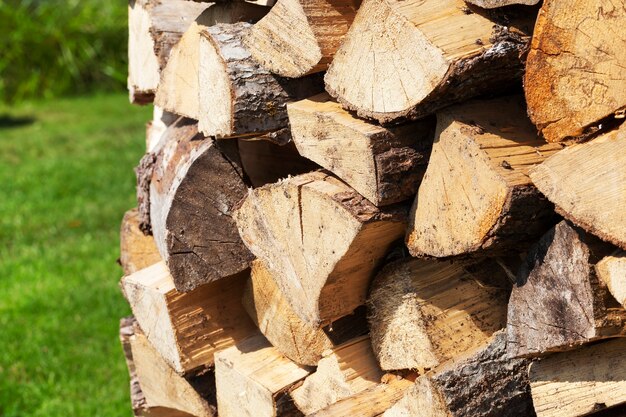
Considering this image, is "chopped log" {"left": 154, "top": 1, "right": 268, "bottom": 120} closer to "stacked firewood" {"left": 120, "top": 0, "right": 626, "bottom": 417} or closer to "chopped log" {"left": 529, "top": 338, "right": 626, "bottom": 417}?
"stacked firewood" {"left": 120, "top": 0, "right": 626, "bottom": 417}

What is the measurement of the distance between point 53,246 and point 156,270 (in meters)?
2.70

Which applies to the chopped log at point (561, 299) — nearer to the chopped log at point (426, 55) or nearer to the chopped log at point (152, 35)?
the chopped log at point (426, 55)

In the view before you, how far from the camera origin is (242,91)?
89.4 inches

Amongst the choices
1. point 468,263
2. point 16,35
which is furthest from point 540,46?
point 16,35

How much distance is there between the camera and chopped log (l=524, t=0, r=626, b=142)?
165 cm

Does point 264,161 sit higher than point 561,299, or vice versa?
point 264,161

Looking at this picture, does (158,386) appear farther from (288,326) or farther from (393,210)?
(393,210)

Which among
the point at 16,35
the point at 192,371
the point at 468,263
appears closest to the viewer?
the point at 468,263

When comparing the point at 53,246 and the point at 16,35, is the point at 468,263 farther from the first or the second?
the point at 16,35

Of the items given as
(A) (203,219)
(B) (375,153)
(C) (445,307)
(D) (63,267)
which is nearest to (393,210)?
(B) (375,153)

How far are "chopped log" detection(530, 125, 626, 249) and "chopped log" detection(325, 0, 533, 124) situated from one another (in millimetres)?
220

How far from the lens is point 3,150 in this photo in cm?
782

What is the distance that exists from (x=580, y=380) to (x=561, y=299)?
21cm

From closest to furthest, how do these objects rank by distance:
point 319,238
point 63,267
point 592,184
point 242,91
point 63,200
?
point 592,184, point 319,238, point 242,91, point 63,267, point 63,200
